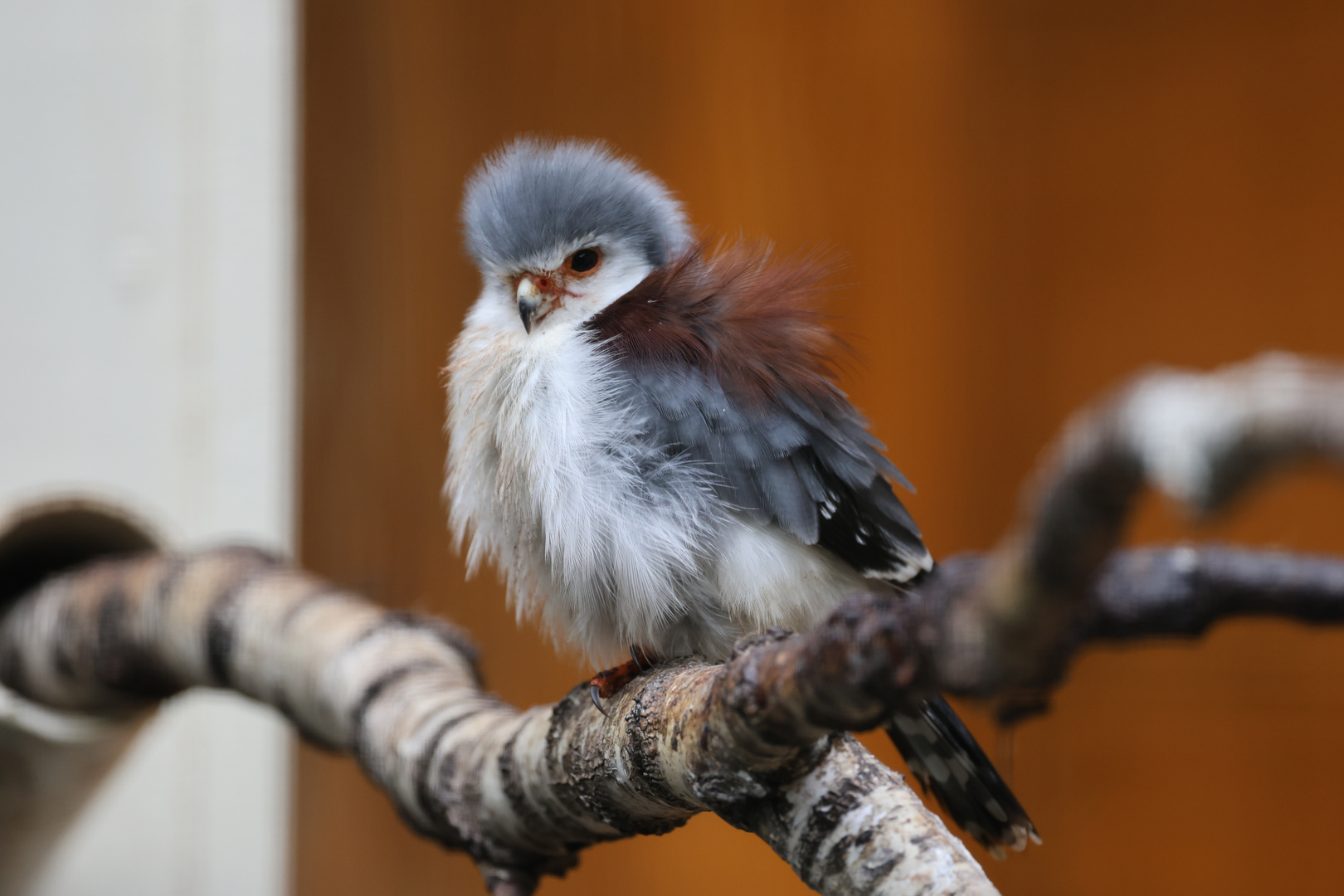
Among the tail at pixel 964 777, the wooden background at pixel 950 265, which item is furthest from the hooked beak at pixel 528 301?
the wooden background at pixel 950 265

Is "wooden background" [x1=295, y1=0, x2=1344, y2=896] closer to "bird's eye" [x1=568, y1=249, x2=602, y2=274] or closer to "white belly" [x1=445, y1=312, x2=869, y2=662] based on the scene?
"bird's eye" [x1=568, y1=249, x2=602, y2=274]

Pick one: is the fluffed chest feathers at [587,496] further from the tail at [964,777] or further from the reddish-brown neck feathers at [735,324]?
the tail at [964,777]

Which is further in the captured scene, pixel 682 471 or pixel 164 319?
pixel 164 319

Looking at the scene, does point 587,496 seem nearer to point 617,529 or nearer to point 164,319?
point 617,529

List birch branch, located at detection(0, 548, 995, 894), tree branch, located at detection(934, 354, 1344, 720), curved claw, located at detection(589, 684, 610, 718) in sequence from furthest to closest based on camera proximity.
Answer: curved claw, located at detection(589, 684, 610, 718) → birch branch, located at detection(0, 548, 995, 894) → tree branch, located at detection(934, 354, 1344, 720)

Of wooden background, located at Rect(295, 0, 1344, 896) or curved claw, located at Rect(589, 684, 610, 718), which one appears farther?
wooden background, located at Rect(295, 0, 1344, 896)

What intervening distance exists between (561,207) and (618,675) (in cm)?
52

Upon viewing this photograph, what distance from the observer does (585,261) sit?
Answer: 1.21m

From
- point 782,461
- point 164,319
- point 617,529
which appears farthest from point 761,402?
point 164,319

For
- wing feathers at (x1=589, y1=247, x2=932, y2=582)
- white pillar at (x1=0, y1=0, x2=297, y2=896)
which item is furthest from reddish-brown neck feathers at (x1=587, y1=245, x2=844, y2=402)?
white pillar at (x1=0, y1=0, x2=297, y2=896)

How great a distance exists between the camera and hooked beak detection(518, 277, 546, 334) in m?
1.14

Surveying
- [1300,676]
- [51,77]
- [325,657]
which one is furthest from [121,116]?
[1300,676]

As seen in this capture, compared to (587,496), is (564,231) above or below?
above

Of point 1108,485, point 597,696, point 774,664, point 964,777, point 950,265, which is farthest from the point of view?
point 950,265
